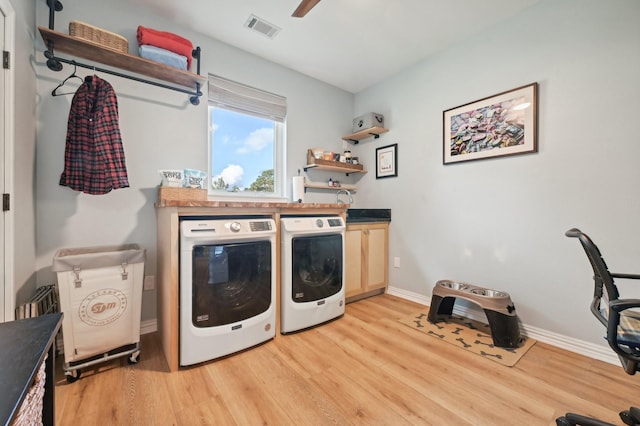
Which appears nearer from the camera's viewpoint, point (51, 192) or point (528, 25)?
point (51, 192)

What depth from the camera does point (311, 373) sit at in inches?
61.2

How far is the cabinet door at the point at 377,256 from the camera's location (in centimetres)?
285

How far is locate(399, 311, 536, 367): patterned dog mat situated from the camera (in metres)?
1.76

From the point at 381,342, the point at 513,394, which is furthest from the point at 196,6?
the point at 513,394

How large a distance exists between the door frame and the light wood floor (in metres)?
0.57

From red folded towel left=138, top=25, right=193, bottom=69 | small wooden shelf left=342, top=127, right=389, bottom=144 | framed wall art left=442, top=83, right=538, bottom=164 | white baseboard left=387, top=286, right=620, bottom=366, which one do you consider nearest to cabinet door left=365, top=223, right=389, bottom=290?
white baseboard left=387, top=286, right=620, bottom=366

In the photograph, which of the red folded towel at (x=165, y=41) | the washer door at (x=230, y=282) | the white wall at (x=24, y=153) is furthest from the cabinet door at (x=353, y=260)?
the white wall at (x=24, y=153)

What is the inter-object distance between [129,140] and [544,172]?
3128 mm

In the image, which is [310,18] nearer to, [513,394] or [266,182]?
[266,182]

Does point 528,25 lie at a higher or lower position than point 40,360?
higher

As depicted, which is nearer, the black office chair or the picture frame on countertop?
the black office chair

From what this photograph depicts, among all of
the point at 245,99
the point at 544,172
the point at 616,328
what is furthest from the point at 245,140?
the point at 616,328

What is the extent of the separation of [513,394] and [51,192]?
3036 millimetres

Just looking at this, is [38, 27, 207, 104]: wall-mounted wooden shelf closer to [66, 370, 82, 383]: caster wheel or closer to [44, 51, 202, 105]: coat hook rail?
[44, 51, 202, 105]: coat hook rail
